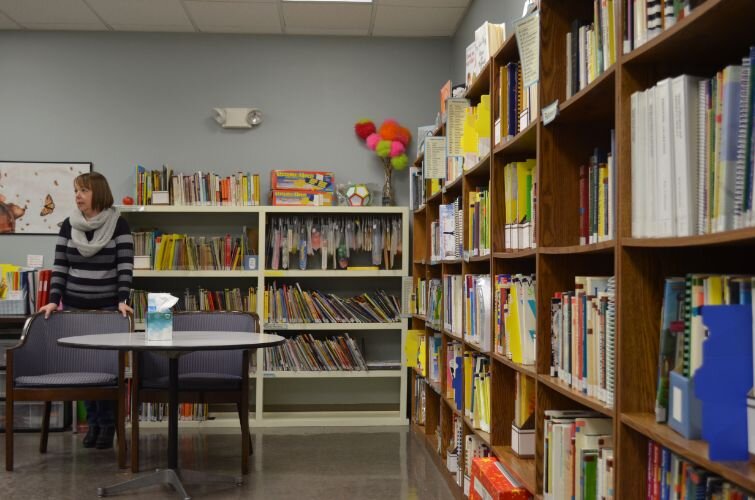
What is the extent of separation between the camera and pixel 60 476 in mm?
3801

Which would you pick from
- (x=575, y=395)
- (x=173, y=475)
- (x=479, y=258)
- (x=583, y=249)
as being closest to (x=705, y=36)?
(x=583, y=249)

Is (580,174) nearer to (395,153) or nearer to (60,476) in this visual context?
(60,476)

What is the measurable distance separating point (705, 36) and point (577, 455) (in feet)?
3.48

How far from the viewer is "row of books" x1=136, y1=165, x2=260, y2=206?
17.5 feet

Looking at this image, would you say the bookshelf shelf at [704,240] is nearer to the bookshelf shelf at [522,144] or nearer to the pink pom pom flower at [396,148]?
the bookshelf shelf at [522,144]

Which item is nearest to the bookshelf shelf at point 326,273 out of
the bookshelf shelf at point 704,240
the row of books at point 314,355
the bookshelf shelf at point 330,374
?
the row of books at point 314,355

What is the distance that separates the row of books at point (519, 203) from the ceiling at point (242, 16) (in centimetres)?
265

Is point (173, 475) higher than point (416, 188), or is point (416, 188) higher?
point (416, 188)

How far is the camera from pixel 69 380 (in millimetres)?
3916

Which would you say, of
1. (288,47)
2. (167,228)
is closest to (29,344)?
(167,228)

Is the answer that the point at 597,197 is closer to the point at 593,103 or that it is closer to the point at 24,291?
the point at 593,103

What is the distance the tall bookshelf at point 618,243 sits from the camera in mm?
1388

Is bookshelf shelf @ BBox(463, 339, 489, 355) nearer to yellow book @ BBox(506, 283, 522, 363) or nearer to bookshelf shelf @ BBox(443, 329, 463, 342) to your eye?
bookshelf shelf @ BBox(443, 329, 463, 342)

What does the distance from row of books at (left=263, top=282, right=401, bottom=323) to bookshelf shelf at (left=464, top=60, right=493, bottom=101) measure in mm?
2202
